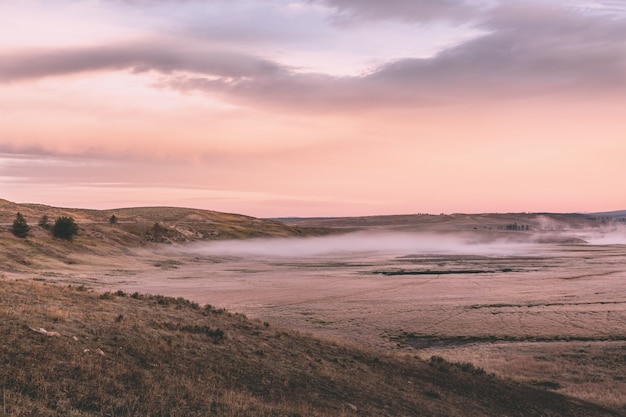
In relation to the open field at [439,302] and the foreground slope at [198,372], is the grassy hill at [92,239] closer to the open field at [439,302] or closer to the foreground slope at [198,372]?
the open field at [439,302]

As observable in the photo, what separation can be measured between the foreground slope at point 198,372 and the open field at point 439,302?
3.88 m

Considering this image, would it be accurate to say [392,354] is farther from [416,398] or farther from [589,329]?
[589,329]

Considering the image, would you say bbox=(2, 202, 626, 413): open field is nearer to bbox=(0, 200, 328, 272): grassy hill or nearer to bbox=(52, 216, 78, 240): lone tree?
bbox=(0, 200, 328, 272): grassy hill

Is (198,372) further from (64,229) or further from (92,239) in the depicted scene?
(92,239)

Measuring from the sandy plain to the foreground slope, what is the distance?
5.50 meters

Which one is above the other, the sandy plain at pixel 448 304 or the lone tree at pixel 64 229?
the lone tree at pixel 64 229

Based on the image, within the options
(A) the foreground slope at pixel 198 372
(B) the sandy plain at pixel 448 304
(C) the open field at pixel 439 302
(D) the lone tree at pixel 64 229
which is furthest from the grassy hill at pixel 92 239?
(A) the foreground slope at pixel 198 372

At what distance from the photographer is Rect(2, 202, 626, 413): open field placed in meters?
28.0

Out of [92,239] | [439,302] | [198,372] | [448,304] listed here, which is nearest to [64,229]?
[92,239]

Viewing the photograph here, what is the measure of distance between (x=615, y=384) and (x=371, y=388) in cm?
1208

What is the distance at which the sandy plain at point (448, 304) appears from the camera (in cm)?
2794

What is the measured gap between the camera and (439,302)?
46.9 meters

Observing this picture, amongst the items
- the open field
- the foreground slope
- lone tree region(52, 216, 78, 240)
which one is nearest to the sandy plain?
the open field

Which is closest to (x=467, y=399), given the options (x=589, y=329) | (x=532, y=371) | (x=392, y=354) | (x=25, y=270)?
(x=392, y=354)
